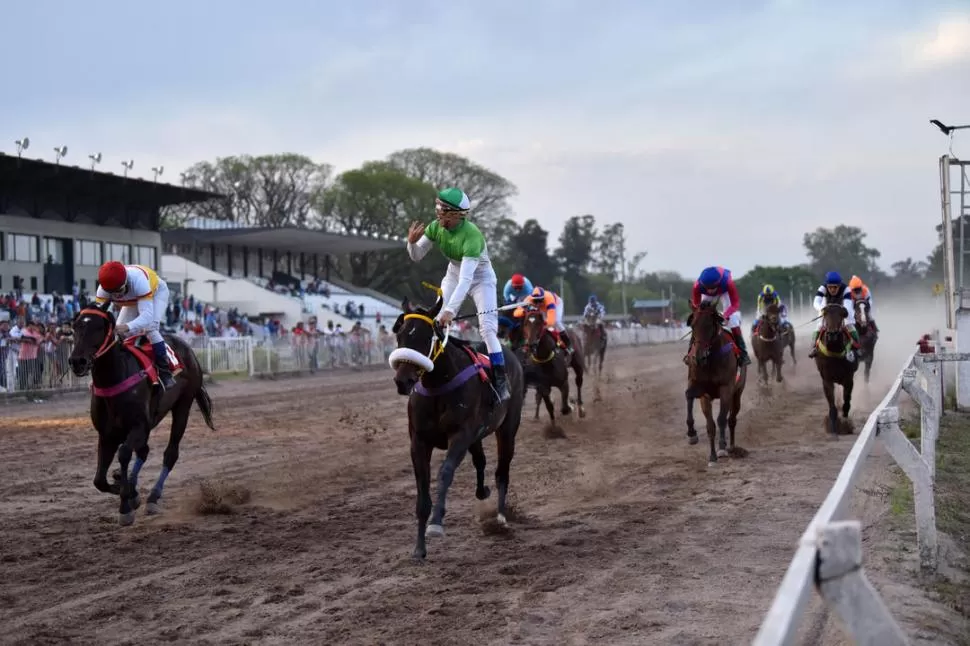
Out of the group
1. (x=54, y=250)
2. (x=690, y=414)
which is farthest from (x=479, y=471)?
(x=54, y=250)

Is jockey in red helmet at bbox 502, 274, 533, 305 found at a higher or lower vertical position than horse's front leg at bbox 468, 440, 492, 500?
higher

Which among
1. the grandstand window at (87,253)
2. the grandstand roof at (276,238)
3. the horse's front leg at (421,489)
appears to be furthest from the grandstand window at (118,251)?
the horse's front leg at (421,489)

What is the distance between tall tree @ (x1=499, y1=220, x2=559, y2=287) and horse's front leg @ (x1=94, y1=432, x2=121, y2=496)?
2921 inches

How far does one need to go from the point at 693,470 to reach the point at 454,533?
148 inches

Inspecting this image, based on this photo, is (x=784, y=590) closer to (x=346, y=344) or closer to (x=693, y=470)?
(x=693, y=470)

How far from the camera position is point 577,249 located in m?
99.4

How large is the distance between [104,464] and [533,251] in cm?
7640

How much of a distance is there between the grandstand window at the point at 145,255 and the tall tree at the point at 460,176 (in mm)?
29258

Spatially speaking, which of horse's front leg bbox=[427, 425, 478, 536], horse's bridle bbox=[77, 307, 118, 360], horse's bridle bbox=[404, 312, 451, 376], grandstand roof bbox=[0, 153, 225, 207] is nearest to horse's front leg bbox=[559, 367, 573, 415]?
horse's front leg bbox=[427, 425, 478, 536]

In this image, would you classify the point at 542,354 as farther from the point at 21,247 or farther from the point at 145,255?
the point at 145,255

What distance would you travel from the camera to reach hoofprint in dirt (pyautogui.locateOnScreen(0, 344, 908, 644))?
541 centimetres

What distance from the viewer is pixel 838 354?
42.7 feet

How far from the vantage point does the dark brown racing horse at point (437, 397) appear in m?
6.89

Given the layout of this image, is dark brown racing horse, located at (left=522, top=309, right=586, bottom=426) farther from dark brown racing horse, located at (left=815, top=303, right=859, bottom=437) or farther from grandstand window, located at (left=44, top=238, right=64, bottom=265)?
grandstand window, located at (left=44, top=238, right=64, bottom=265)
